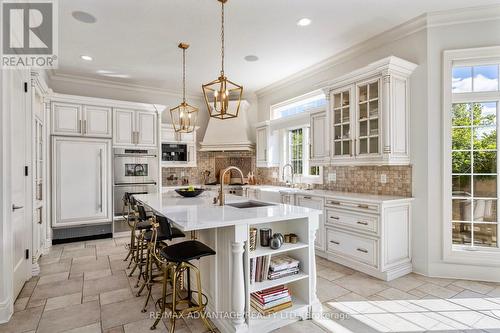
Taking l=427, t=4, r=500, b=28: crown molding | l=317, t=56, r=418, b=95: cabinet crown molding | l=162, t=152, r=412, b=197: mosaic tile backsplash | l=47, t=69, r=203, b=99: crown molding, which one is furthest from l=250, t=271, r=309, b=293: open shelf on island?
l=47, t=69, r=203, b=99: crown molding

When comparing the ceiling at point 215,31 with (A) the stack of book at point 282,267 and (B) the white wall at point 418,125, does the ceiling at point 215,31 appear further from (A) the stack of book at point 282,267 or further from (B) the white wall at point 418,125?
(A) the stack of book at point 282,267

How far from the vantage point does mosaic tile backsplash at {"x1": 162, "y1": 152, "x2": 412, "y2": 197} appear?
3506mm

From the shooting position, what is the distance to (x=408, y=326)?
2217mm

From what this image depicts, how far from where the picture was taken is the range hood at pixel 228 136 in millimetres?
6230

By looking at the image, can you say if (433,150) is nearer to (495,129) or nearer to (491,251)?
(495,129)

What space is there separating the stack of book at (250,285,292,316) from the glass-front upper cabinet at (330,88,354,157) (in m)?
2.10

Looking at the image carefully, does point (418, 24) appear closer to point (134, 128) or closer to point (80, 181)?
point (134, 128)

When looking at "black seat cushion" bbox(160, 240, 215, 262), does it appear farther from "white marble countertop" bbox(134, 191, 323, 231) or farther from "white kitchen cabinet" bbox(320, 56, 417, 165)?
"white kitchen cabinet" bbox(320, 56, 417, 165)

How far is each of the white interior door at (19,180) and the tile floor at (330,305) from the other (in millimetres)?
289

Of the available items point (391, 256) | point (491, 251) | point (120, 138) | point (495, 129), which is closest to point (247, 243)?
point (391, 256)

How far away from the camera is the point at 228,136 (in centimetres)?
632

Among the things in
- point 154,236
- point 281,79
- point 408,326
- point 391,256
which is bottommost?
point 408,326

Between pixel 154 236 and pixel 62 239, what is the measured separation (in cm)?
346

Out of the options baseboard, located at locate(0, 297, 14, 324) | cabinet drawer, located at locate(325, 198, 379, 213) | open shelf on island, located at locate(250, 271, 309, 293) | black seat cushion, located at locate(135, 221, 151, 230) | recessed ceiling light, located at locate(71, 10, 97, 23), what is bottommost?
baseboard, located at locate(0, 297, 14, 324)
